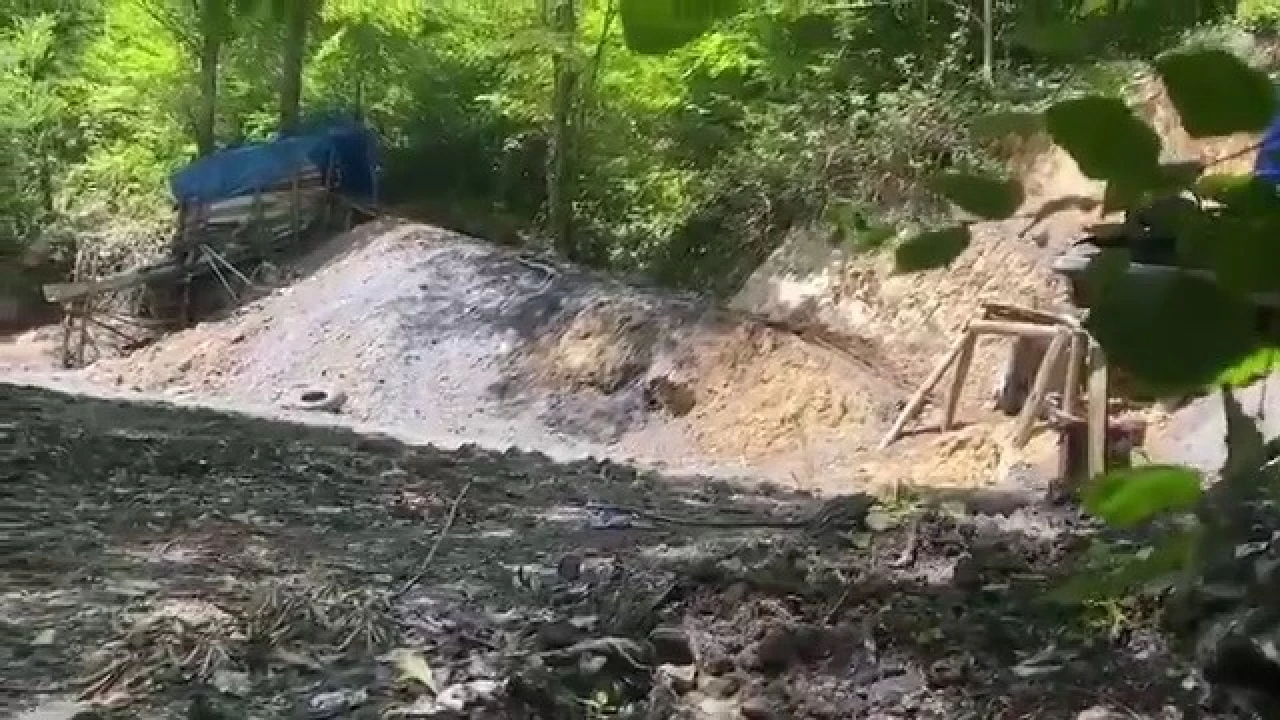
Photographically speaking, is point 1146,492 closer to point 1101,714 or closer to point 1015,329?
point 1101,714

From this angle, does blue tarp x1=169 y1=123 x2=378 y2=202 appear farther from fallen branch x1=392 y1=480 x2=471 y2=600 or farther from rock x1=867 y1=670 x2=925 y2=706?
rock x1=867 y1=670 x2=925 y2=706

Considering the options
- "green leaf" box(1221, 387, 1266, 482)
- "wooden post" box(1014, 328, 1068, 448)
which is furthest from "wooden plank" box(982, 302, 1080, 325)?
"green leaf" box(1221, 387, 1266, 482)

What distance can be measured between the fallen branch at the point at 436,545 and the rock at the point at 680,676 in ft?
2.60

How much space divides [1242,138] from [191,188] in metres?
14.0

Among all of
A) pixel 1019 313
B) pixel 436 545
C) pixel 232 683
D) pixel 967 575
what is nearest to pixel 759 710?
pixel 967 575

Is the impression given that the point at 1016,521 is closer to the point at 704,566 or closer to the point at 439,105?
the point at 704,566

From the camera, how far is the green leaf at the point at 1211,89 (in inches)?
15.3

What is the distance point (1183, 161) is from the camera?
0.43 meters

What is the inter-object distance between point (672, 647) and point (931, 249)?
2.41 metres

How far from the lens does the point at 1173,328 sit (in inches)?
14.4

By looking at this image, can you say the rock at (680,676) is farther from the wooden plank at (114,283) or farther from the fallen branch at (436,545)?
the wooden plank at (114,283)

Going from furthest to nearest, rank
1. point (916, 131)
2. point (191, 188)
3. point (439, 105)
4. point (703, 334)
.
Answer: point (439, 105), point (191, 188), point (916, 131), point (703, 334)

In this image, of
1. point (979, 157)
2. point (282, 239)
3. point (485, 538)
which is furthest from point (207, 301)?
point (979, 157)

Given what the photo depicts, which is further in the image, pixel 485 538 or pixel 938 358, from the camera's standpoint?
pixel 938 358
